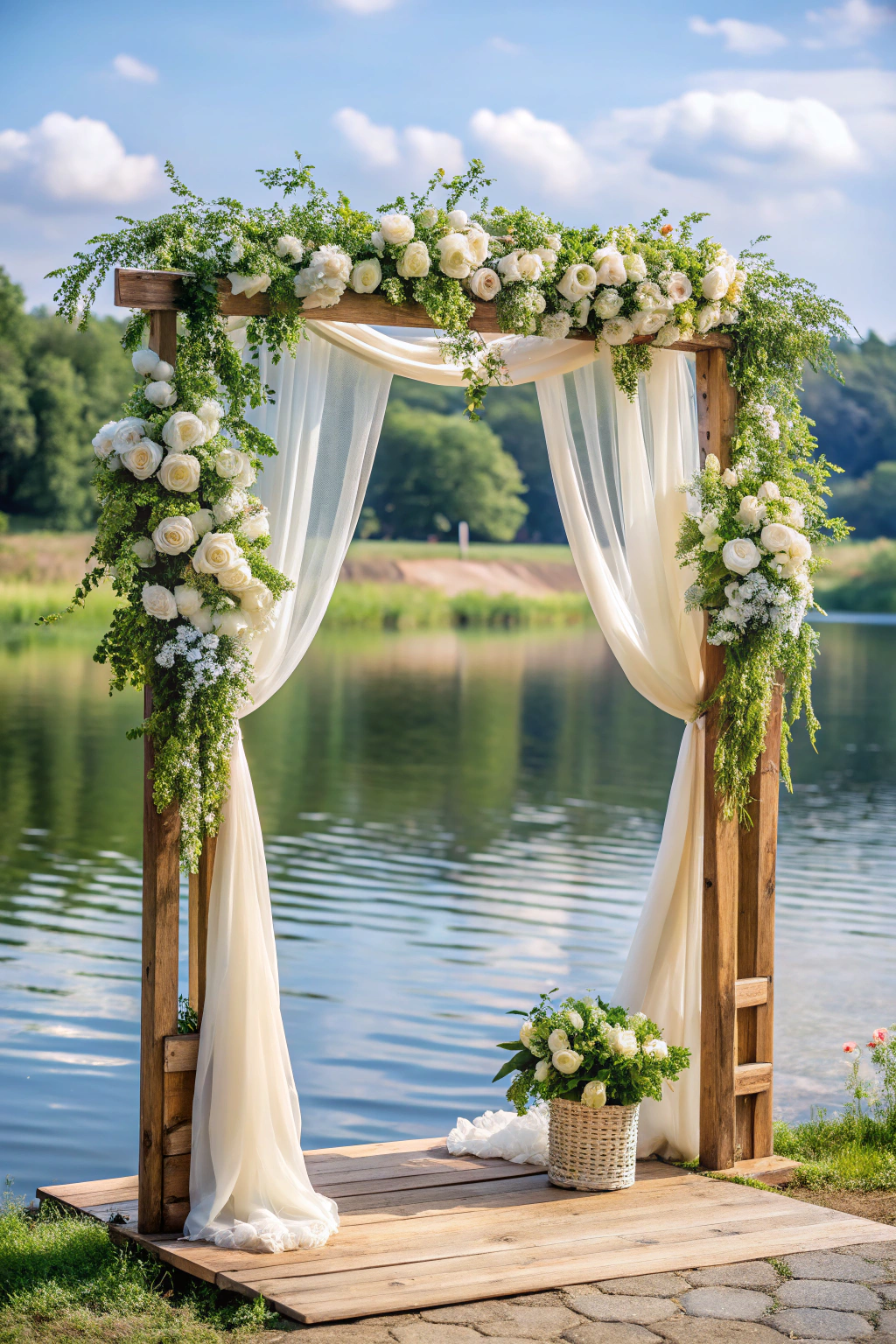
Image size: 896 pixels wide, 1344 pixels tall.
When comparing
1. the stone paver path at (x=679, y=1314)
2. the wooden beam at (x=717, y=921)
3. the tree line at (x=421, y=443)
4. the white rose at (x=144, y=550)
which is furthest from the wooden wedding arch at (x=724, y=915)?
the tree line at (x=421, y=443)

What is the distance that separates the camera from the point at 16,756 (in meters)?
14.1

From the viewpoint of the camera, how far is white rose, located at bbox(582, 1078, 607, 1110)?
4168mm

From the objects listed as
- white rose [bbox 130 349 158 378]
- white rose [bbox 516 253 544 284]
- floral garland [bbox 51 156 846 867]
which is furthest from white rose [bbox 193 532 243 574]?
white rose [bbox 516 253 544 284]

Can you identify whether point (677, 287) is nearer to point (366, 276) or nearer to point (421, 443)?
point (366, 276)

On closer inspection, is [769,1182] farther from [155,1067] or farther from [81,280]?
[81,280]

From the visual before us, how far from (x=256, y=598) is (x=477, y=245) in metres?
1.09

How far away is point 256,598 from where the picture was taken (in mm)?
3838

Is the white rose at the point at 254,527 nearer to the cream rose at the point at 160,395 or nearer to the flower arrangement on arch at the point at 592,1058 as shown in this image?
the cream rose at the point at 160,395

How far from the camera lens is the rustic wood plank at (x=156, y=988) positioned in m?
3.80

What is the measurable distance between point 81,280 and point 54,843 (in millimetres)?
7333

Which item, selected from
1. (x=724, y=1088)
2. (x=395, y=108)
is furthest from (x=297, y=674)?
(x=395, y=108)

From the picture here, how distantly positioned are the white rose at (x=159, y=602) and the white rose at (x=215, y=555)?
10 centimetres

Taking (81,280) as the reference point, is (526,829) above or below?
below

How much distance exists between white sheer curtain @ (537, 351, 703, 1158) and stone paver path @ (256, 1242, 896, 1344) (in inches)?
38.7
